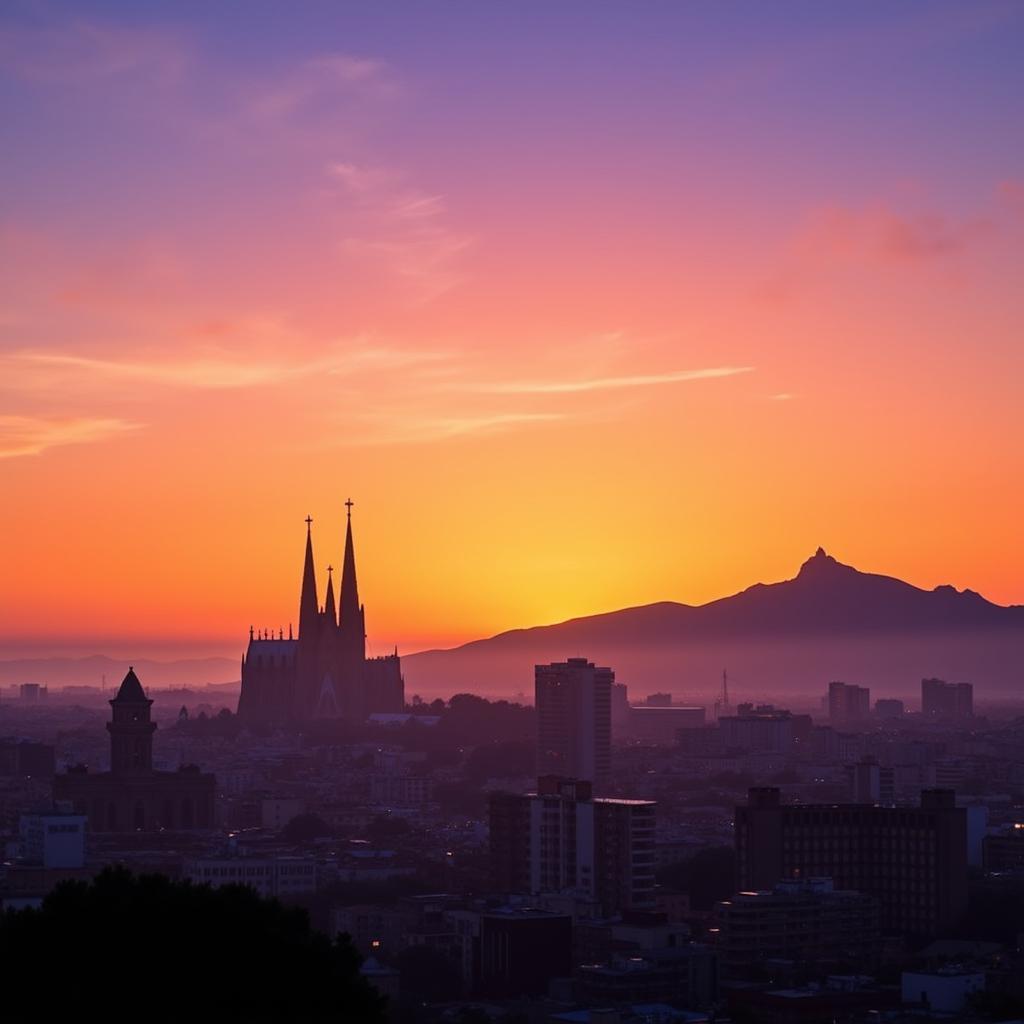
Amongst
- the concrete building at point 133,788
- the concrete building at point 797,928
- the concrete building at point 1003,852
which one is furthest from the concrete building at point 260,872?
the concrete building at point 1003,852

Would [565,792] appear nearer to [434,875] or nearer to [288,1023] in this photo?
[434,875]

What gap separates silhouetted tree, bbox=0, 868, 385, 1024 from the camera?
34.0 metres

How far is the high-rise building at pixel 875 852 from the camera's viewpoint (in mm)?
89250

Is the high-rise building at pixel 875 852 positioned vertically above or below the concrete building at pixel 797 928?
above

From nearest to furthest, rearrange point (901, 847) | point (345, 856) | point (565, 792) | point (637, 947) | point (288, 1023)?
point (288, 1023), point (637, 947), point (901, 847), point (565, 792), point (345, 856)

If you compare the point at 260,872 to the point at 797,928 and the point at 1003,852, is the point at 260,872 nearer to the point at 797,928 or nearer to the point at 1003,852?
the point at 797,928

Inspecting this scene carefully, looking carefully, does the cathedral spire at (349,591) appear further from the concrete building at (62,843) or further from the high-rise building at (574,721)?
the concrete building at (62,843)

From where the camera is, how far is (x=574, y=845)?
94.9 m

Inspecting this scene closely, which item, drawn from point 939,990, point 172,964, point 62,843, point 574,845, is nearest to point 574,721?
point 574,845

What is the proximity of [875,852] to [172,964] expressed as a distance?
60.9m

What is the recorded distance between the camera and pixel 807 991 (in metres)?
67.6

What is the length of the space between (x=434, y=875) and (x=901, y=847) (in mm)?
20683

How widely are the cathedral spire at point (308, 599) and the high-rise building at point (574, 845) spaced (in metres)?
91.1

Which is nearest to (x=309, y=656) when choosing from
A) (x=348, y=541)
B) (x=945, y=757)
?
(x=348, y=541)
